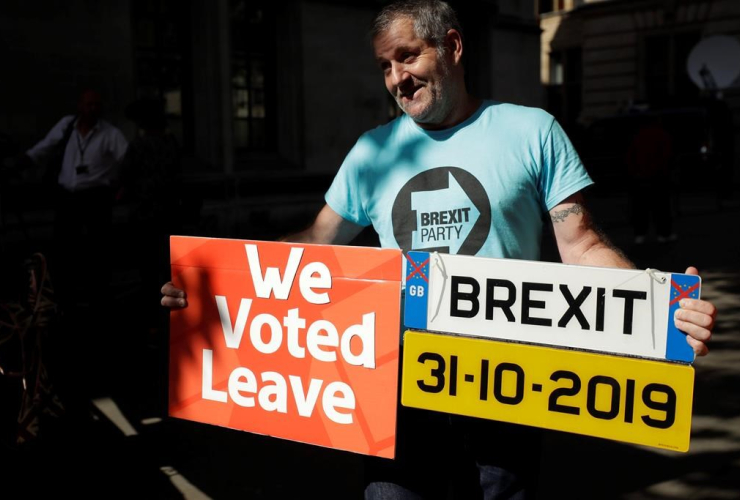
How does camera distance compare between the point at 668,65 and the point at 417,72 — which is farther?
the point at 668,65

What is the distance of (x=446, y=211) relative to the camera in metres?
2.29

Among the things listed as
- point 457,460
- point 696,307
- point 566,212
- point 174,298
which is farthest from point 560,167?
point 174,298

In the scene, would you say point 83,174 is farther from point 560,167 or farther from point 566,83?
point 566,83

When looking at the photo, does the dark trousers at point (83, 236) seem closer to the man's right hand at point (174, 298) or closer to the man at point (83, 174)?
the man at point (83, 174)

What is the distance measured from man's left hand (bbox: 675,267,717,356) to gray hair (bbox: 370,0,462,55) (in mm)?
951

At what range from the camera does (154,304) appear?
22.7ft

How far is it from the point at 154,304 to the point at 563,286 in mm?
5401

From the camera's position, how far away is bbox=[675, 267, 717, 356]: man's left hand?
187cm

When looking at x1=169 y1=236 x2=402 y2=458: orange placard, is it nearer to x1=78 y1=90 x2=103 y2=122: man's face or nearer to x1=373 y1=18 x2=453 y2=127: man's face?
x1=373 y1=18 x2=453 y2=127: man's face

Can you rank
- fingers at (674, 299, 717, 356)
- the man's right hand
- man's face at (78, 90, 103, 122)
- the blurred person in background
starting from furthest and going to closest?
the blurred person in background, man's face at (78, 90, 103, 122), the man's right hand, fingers at (674, 299, 717, 356)

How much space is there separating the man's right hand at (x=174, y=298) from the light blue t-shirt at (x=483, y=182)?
669 mm

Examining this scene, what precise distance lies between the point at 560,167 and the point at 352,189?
64 centimetres

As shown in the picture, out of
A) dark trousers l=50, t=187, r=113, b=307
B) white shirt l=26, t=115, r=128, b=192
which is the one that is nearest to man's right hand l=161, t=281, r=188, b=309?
dark trousers l=50, t=187, r=113, b=307

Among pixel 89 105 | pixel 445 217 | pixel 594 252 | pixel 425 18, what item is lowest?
pixel 594 252
